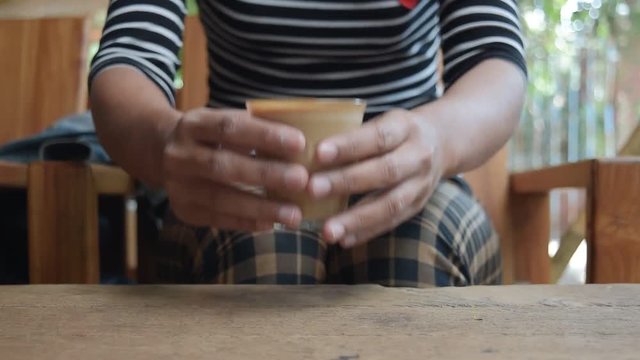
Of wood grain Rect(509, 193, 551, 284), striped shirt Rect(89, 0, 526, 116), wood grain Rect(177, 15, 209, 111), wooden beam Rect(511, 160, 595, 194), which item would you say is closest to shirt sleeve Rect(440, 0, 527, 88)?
striped shirt Rect(89, 0, 526, 116)

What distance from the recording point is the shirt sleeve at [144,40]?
0.78 meters

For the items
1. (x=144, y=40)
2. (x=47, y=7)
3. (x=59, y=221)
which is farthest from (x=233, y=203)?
(x=47, y=7)

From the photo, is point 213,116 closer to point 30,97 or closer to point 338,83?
point 338,83

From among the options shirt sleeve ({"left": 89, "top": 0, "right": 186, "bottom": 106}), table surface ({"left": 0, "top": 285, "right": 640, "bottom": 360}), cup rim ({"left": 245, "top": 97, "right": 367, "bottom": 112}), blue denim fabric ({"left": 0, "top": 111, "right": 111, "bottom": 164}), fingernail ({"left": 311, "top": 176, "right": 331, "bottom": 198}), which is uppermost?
shirt sleeve ({"left": 89, "top": 0, "right": 186, "bottom": 106})

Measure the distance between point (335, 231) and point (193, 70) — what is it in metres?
0.95

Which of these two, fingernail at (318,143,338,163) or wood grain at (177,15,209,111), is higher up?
wood grain at (177,15,209,111)

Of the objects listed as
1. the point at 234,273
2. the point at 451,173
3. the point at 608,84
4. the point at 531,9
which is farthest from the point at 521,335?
the point at 608,84

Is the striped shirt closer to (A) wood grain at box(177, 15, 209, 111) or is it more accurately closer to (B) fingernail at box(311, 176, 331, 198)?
(B) fingernail at box(311, 176, 331, 198)

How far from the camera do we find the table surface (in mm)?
462

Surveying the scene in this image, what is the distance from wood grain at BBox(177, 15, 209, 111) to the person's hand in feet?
2.82

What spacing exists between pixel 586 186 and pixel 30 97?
1118 mm

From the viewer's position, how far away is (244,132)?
0.52 metres

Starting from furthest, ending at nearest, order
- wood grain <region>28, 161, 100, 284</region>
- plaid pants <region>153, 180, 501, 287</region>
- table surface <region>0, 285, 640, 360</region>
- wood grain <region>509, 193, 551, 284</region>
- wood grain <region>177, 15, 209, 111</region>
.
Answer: wood grain <region>177, 15, 209, 111</region> < wood grain <region>509, 193, 551, 284</region> < wood grain <region>28, 161, 100, 284</region> < plaid pants <region>153, 180, 501, 287</region> < table surface <region>0, 285, 640, 360</region>

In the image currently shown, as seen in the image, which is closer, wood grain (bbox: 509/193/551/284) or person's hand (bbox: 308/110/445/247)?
person's hand (bbox: 308/110/445/247)
